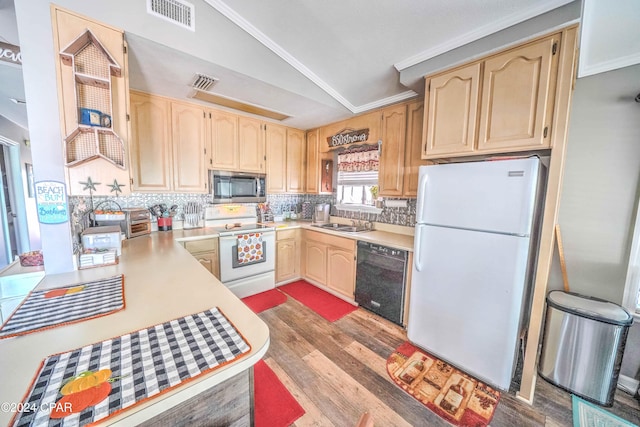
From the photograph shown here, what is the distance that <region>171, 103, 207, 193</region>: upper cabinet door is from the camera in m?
2.62

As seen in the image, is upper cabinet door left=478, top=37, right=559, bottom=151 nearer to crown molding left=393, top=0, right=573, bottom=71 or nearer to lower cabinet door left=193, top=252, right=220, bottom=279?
crown molding left=393, top=0, right=573, bottom=71

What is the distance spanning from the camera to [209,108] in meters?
2.78

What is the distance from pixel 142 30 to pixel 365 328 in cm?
304

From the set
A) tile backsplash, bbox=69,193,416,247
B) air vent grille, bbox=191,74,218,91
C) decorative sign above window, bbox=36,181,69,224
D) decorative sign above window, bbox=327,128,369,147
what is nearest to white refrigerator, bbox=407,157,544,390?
tile backsplash, bbox=69,193,416,247

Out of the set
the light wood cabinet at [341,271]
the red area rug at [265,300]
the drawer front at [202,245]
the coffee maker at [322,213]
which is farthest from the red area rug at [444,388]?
the drawer front at [202,245]

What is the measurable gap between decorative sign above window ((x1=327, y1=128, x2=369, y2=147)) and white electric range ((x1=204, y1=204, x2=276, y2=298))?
5.02 ft

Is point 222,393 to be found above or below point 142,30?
below

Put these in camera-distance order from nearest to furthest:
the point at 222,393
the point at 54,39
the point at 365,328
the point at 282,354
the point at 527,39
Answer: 1. the point at 222,393
2. the point at 54,39
3. the point at 527,39
4. the point at 282,354
5. the point at 365,328

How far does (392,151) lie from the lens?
269 cm

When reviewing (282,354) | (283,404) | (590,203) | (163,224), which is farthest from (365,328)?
(163,224)

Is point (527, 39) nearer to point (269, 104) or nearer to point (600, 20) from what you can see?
point (600, 20)

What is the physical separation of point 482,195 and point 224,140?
9.33 feet

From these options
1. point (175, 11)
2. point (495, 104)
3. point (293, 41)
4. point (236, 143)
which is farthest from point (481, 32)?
point (236, 143)

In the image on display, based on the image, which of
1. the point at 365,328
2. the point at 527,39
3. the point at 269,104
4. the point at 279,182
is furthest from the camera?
the point at 279,182
